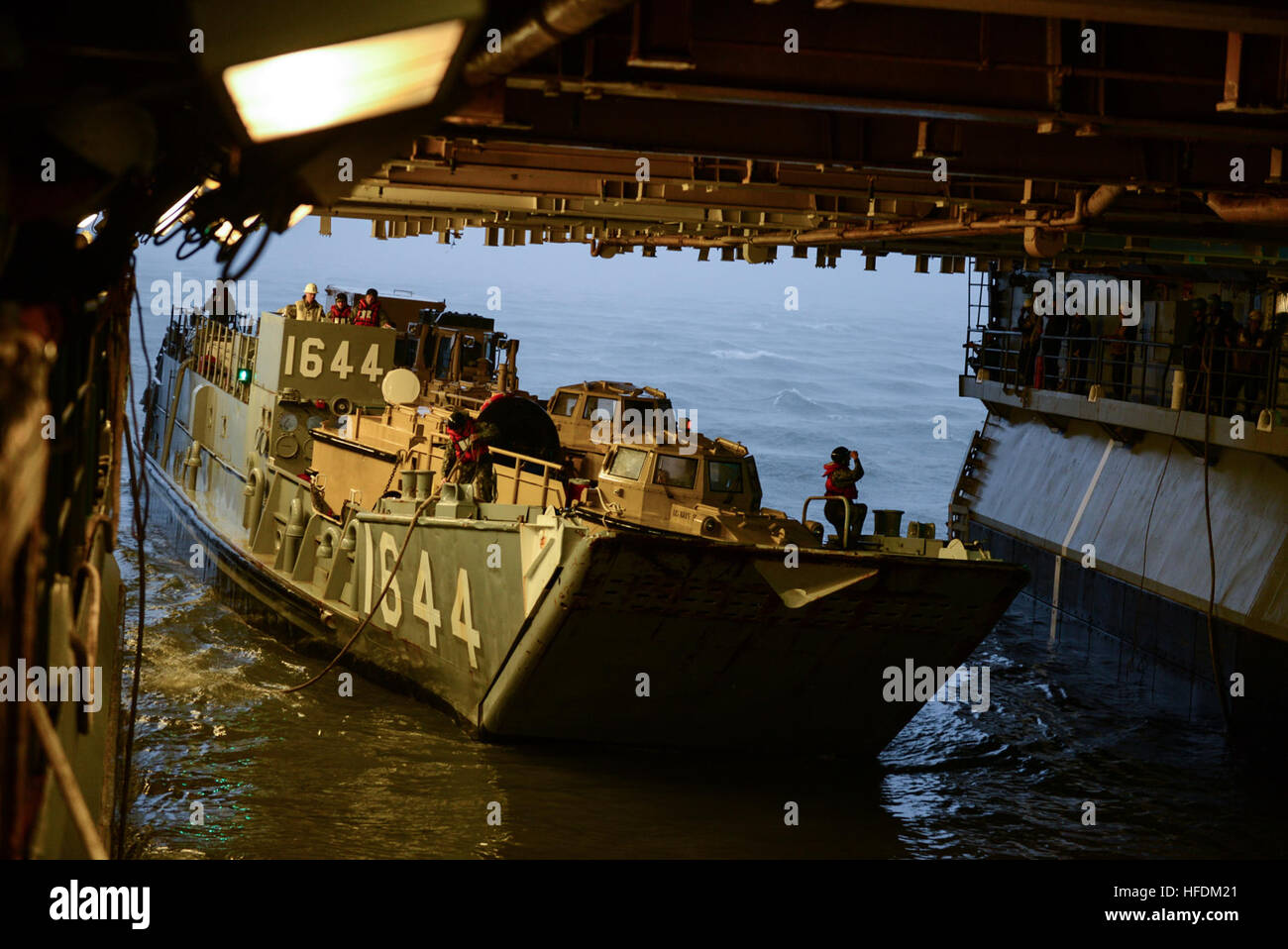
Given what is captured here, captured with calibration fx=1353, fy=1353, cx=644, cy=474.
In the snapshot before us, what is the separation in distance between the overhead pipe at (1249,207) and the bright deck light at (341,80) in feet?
32.0

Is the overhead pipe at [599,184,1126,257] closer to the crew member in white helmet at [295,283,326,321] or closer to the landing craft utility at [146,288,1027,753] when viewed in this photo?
the landing craft utility at [146,288,1027,753]

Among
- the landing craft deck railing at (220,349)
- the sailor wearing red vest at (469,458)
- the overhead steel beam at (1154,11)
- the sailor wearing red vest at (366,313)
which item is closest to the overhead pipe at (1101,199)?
the overhead steel beam at (1154,11)

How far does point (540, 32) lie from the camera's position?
210 inches

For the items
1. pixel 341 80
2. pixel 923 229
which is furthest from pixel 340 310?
pixel 341 80

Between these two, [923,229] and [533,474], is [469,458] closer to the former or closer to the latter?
[533,474]

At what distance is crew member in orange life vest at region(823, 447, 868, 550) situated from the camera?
1371 centimetres

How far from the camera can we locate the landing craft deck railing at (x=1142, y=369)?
19.6 meters

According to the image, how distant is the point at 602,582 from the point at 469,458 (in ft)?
11.5

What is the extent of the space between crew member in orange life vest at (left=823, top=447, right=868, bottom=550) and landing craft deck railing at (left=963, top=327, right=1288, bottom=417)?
6.96 meters

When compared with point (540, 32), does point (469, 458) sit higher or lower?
lower

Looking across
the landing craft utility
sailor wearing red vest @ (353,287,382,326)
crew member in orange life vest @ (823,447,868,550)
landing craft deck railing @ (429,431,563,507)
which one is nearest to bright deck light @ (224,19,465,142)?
the landing craft utility

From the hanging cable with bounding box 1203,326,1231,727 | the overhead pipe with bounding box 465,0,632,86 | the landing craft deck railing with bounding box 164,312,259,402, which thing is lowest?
the hanging cable with bounding box 1203,326,1231,727

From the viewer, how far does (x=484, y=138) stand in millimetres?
9742
